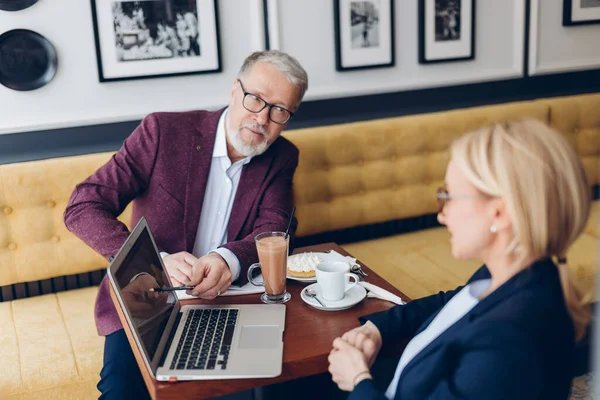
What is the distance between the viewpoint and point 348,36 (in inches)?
113

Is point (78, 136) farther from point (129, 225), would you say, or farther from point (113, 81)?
point (129, 225)

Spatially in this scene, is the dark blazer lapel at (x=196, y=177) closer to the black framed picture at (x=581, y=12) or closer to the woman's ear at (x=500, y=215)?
the woman's ear at (x=500, y=215)

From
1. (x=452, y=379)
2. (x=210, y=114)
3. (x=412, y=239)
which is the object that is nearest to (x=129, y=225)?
(x=210, y=114)

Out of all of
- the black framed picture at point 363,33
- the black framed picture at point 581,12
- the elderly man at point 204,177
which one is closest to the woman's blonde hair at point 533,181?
the elderly man at point 204,177

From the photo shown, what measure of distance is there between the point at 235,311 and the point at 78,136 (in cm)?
137

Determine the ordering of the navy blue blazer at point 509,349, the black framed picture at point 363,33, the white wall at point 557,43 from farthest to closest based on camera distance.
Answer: the white wall at point 557,43 < the black framed picture at point 363,33 < the navy blue blazer at point 509,349

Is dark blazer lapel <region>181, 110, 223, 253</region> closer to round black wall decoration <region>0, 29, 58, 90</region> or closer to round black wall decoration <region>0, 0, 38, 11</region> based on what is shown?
round black wall decoration <region>0, 29, 58, 90</region>

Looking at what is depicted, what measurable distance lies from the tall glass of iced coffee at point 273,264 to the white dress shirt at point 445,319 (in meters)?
0.41

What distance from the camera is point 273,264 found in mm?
1562

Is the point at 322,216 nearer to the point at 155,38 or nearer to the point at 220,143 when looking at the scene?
the point at 220,143

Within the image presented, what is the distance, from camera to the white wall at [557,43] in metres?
3.24

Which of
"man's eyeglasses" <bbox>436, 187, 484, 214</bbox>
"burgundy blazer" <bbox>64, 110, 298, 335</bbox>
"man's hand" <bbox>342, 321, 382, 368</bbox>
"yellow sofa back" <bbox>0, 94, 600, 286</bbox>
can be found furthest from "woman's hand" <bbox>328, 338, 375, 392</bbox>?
"yellow sofa back" <bbox>0, 94, 600, 286</bbox>

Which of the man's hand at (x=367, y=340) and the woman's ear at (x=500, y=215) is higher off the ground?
the woman's ear at (x=500, y=215)

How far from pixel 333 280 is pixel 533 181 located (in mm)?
639
